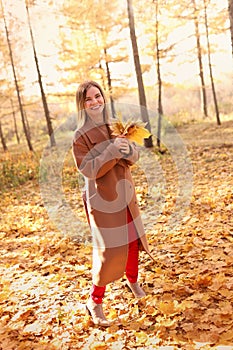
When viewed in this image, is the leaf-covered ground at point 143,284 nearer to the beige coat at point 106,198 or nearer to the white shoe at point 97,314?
the white shoe at point 97,314

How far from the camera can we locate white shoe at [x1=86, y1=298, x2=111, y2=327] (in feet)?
9.44

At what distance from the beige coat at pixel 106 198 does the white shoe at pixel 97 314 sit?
0.81 ft

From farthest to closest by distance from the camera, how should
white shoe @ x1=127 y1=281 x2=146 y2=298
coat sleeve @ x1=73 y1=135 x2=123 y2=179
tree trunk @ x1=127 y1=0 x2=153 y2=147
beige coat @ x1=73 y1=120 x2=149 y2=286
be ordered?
tree trunk @ x1=127 y1=0 x2=153 y2=147, white shoe @ x1=127 y1=281 x2=146 y2=298, beige coat @ x1=73 y1=120 x2=149 y2=286, coat sleeve @ x1=73 y1=135 x2=123 y2=179

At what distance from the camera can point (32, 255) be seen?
480cm

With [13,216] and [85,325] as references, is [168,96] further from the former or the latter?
[85,325]

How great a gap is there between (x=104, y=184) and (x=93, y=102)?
0.68 meters

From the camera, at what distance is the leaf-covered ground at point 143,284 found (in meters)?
2.70

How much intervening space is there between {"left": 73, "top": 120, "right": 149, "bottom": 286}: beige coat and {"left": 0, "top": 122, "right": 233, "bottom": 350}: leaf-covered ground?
48cm

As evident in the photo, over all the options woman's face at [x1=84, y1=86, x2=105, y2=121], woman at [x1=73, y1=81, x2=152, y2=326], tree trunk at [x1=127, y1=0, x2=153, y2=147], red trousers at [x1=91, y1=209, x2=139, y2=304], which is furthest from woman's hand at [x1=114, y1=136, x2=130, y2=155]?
tree trunk at [x1=127, y1=0, x2=153, y2=147]

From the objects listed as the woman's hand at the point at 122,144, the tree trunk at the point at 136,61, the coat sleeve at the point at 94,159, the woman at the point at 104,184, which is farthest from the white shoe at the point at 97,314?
the tree trunk at the point at 136,61

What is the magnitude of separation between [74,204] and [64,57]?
34.4 feet

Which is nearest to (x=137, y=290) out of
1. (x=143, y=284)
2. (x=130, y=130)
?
(x=143, y=284)

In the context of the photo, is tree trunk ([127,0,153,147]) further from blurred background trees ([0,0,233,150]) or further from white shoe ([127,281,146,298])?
white shoe ([127,281,146,298])

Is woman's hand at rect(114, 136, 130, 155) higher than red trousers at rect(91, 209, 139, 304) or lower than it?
higher
